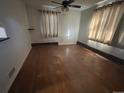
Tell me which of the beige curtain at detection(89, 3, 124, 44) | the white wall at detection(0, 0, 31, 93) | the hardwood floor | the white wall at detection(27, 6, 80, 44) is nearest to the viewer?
the white wall at detection(0, 0, 31, 93)

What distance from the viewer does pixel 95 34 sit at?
346cm

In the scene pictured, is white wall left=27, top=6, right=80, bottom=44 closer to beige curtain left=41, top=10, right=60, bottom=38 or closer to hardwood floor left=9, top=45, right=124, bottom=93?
beige curtain left=41, top=10, right=60, bottom=38

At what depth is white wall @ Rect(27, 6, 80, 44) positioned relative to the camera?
424 centimetres

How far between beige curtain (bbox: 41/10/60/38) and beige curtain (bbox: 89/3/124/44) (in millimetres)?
2284

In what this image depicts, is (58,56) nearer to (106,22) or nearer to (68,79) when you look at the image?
(68,79)

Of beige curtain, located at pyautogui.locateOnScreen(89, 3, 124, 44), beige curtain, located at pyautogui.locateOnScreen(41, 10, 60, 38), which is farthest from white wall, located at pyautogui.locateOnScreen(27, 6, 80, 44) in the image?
beige curtain, located at pyautogui.locateOnScreen(89, 3, 124, 44)

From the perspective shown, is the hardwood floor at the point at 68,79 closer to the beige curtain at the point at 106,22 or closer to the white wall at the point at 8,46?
the white wall at the point at 8,46

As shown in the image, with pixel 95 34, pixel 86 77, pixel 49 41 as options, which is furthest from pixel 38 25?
pixel 86 77

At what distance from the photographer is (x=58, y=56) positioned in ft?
10.4

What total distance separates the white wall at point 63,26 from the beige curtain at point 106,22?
1.72 metres

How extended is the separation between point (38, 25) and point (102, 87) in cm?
432

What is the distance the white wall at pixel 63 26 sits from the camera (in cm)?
424

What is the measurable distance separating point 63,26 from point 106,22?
2702 millimetres

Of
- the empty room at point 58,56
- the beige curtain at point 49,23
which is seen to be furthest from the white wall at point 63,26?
the beige curtain at point 49,23
